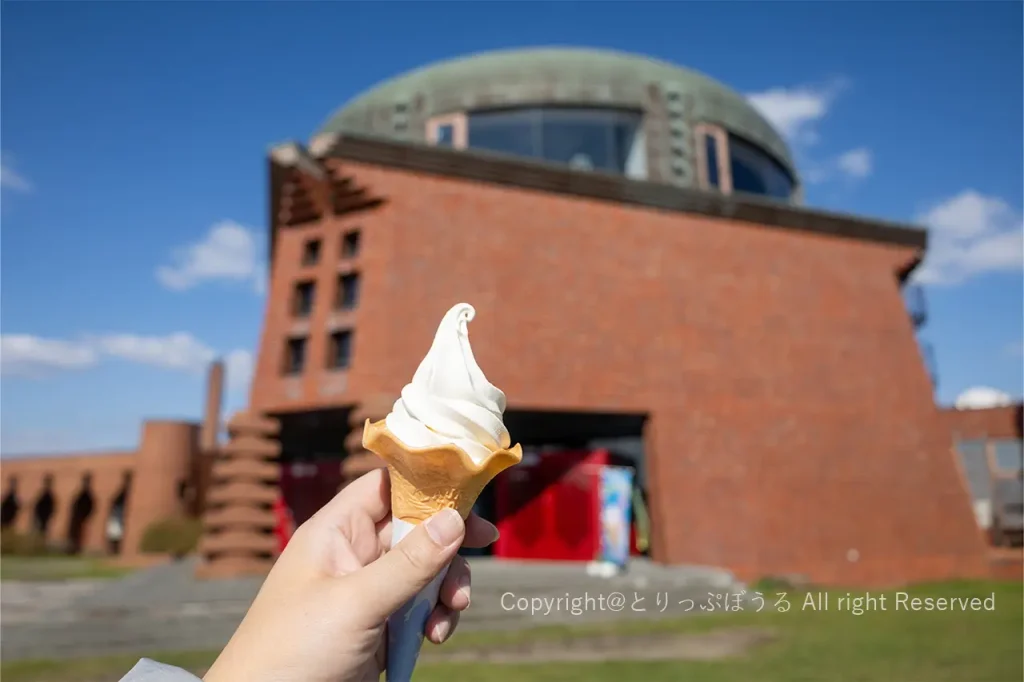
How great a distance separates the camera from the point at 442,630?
237 cm

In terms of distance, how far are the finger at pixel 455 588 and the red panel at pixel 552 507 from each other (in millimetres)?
13259

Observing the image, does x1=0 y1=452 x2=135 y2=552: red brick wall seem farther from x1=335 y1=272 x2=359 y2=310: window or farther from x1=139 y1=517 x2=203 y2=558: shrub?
x1=335 y1=272 x2=359 y2=310: window

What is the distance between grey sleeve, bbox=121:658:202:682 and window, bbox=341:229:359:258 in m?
13.3

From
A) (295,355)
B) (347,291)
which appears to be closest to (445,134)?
(347,291)

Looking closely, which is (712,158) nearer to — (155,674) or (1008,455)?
(1008,455)

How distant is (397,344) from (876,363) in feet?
39.4

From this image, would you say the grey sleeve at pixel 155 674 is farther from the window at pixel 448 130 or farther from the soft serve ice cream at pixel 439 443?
the window at pixel 448 130

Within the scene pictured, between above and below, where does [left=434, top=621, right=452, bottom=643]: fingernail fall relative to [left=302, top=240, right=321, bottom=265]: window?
below

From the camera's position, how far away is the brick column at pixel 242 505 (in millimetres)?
13273

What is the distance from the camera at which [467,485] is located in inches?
97.1

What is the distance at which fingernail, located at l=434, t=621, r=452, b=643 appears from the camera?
2344 mm

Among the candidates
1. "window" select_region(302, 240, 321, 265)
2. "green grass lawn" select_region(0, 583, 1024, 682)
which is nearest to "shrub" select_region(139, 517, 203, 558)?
"window" select_region(302, 240, 321, 265)

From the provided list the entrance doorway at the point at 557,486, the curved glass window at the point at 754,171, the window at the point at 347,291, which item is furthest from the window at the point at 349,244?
the curved glass window at the point at 754,171

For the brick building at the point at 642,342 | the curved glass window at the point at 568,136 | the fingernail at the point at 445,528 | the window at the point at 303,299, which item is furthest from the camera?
the curved glass window at the point at 568,136
